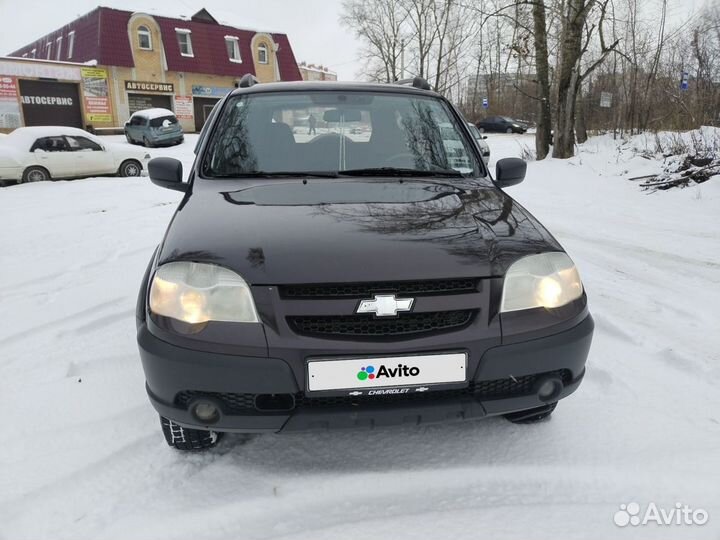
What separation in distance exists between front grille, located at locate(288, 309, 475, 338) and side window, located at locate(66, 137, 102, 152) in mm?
13783

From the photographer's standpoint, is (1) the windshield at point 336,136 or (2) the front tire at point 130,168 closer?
(1) the windshield at point 336,136

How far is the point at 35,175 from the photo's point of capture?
12586 millimetres

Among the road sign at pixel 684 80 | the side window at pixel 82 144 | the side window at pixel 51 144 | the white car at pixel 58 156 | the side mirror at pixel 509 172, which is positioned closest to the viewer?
the side mirror at pixel 509 172

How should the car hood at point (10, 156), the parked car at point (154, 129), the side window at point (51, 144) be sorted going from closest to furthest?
the car hood at point (10, 156), the side window at point (51, 144), the parked car at point (154, 129)

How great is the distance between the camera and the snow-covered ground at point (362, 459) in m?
1.80

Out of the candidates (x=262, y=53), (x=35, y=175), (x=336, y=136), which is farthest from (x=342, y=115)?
(x=262, y=53)

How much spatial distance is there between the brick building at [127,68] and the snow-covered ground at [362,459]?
1177 inches

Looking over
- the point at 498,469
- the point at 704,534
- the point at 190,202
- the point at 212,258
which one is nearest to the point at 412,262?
the point at 212,258

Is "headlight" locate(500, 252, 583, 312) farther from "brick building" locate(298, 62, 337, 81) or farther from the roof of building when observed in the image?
"brick building" locate(298, 62, 337, 81)

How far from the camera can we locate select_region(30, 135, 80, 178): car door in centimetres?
1259

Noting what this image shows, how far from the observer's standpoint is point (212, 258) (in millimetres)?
1824

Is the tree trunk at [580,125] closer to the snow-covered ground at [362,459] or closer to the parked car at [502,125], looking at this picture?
the snow-covered ground at [362,459]

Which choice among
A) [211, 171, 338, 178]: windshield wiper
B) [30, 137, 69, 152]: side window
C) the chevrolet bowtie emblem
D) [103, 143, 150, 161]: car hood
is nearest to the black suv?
the chevrolet bowtie emblem

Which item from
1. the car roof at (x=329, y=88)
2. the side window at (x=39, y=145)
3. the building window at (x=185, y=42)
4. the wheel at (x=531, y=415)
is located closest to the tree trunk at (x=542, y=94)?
the car roof at (x=329, y=88)
